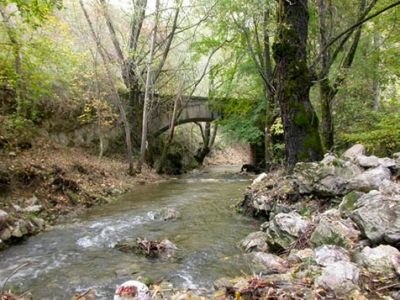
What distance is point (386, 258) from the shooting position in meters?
2.71

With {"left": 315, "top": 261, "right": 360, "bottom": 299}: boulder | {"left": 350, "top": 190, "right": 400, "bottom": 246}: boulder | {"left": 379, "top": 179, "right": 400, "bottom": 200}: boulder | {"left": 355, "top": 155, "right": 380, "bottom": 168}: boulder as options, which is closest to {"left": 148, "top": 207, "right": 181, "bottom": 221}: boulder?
{"left": 355, "top": 155, "right": 380, "bottom": 168}: boulder

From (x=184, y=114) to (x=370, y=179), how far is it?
48.5 ft

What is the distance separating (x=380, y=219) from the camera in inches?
122

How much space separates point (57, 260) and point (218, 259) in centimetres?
229

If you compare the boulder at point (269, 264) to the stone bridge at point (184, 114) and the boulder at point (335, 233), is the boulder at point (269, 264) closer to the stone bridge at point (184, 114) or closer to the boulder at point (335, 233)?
the boulder at point (335, 233)

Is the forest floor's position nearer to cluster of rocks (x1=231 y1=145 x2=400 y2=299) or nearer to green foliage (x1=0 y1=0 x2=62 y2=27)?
green foliage (x1=0 y1=0 x2=62 y2=27)

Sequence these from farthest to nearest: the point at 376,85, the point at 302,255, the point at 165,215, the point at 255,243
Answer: the point at 376,85, the point at 165,215, the point at 255,243, the point at 302,255

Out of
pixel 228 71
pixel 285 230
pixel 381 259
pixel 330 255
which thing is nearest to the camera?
pixel 381 259

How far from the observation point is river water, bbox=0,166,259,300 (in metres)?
3.43

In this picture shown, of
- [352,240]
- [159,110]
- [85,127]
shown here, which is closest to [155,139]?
[159,110]

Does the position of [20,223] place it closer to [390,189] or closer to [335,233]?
[335,233]

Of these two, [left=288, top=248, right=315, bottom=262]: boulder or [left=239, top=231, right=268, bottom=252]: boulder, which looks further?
Answer: [left=239, top=231, right=268, bottom=252]: boulder

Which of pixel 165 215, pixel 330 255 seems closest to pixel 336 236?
pixel 330 255

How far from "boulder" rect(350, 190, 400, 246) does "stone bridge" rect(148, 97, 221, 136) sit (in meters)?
13.7
